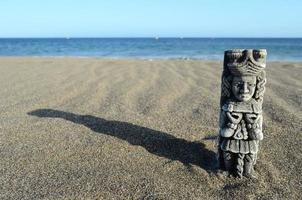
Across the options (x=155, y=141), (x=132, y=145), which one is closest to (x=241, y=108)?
(x=155, y=141)

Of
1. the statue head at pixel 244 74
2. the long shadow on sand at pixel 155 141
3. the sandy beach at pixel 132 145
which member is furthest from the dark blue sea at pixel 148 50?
the statue head at pixel 244 74

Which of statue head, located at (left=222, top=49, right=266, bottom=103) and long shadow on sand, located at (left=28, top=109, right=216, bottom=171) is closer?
statue head, located at (left=222, top=49, right=266, bottom=103)

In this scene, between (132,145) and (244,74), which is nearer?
(244,74)

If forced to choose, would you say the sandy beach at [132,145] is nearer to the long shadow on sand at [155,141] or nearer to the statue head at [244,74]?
the long shadow on sand at [155,141]

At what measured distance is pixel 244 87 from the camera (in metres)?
3.95

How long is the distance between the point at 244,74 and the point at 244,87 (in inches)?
5.8

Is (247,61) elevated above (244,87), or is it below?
above

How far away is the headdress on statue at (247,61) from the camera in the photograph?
3855 millimetres

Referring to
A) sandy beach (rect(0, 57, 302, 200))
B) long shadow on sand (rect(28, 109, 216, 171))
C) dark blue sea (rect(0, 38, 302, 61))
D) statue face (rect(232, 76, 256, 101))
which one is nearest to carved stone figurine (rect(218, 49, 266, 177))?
statue face (rect(232, 76, 256, 101))

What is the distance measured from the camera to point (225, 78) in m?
4.10

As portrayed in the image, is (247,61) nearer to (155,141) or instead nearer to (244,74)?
(244,74)

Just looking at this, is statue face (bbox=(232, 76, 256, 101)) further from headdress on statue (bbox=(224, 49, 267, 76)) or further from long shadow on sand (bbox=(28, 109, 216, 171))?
long shadow on sand (bbox=(28, 109, 216, 171))

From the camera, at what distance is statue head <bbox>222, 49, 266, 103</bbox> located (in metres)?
3.87

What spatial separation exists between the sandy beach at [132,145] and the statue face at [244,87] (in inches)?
40.1
